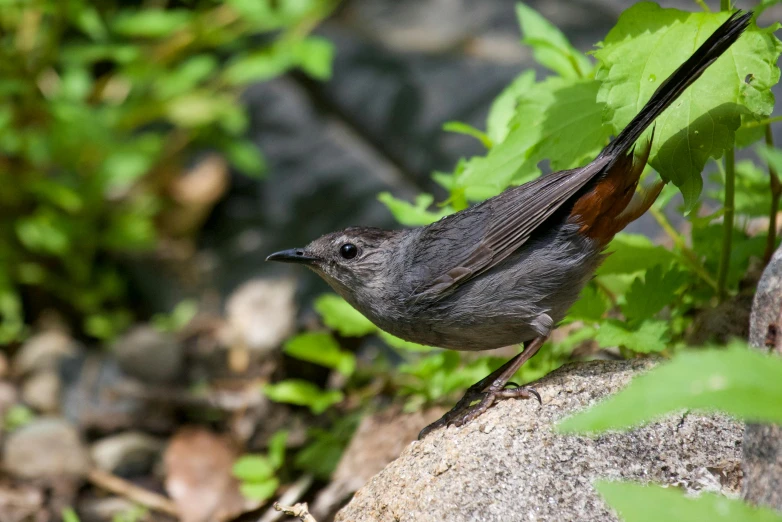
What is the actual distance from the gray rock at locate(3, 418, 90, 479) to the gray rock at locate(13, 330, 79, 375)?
0.86 m

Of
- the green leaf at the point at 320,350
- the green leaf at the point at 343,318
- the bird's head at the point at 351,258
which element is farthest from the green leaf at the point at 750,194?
the green leaf at the point at 320,350

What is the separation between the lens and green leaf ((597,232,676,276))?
3.16 m

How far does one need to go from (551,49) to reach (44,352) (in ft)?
14.0

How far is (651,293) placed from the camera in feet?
9.65

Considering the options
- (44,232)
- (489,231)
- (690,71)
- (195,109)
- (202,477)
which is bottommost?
(202,477)

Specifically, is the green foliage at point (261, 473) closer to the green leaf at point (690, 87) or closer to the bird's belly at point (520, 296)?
the bird's belly at point (520, 296)

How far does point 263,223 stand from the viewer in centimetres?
688

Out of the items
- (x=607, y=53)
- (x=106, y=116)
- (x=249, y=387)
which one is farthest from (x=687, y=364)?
(x=106, y=116)

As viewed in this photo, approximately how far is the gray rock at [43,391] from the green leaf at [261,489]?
1.97 m

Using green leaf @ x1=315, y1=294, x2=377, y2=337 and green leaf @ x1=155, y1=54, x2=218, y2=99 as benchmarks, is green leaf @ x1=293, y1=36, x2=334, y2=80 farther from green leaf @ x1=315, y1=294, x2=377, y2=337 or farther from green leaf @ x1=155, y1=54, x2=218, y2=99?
green leaf @ x1=315, y1=294, x2=377, y2=337

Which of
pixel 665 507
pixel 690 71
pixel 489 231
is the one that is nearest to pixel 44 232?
pixel 489 231

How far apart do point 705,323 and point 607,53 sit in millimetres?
1240

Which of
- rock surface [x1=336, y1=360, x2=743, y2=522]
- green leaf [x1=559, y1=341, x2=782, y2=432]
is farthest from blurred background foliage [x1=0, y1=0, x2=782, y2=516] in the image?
green leaf [x1=559, y1=341, x2=782, y2=432]

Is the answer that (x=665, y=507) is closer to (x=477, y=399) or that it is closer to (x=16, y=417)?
(x=477, y=399)
